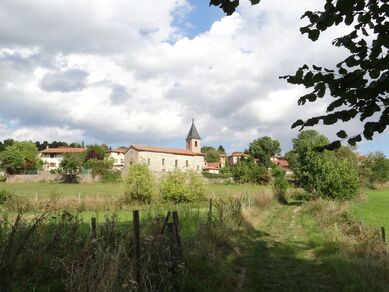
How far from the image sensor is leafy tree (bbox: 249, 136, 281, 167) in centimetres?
9788

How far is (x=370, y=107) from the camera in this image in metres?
4.04

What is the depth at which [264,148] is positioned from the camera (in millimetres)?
98562

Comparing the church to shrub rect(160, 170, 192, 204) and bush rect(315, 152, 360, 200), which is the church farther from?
bush rect(315, 152, 360, 200)

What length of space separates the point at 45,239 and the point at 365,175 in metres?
64.5

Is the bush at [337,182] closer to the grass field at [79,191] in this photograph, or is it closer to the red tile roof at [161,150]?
the grass field at [79,191]

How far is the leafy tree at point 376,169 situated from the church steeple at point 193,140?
49.0 meters

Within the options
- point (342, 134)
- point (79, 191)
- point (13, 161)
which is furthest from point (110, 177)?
point (342, 134)

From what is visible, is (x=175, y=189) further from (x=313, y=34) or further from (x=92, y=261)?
(x=313, y=34)

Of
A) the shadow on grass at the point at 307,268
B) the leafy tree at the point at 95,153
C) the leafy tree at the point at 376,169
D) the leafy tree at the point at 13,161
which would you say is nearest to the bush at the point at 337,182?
the shadow on grass at the point at 307,268

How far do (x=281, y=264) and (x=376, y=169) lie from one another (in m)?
63.4

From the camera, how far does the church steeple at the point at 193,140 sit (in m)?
110

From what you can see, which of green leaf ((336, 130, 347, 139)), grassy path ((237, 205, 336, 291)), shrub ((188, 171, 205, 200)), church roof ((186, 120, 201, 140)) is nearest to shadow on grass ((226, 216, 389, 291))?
grassy path ((237, 205, 336, 291))

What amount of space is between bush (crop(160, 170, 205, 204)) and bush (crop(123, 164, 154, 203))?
1128 mm

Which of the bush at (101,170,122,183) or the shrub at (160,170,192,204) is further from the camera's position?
the bush at (101,170,122,183)
